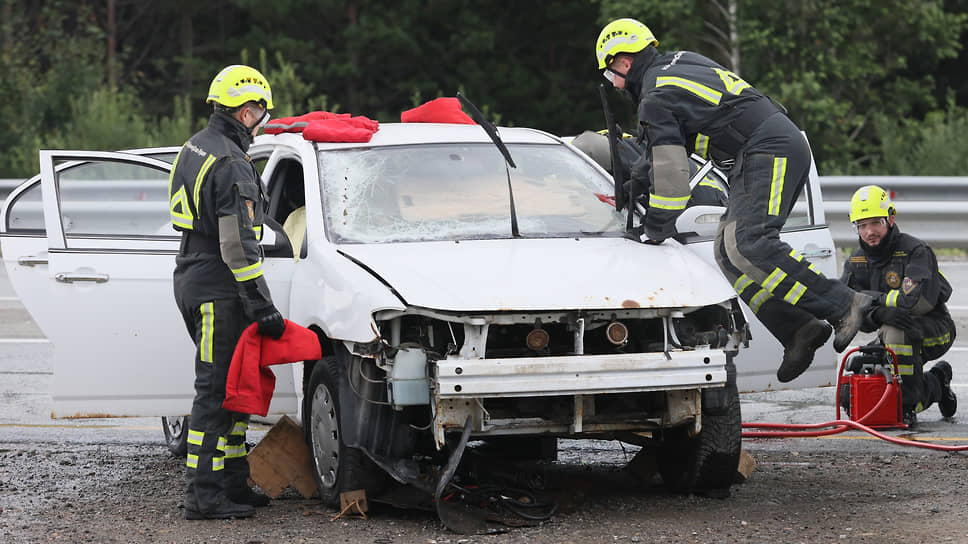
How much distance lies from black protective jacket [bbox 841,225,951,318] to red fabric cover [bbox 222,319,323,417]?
329cm

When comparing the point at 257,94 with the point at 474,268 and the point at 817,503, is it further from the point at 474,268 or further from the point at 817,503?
the point at 817,503

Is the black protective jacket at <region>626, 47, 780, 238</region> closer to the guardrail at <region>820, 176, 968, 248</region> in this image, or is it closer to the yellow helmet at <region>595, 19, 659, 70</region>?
the yellow helmet at <region>595, 19, 659, 70</region>

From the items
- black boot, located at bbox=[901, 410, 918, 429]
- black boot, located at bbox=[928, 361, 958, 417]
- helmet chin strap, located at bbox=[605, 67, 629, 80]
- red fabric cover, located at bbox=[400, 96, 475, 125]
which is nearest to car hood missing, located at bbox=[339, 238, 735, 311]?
helmet chin strap, located at bbox=[605, 67, 629, 80]

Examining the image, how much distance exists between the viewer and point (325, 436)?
5945 millimetres

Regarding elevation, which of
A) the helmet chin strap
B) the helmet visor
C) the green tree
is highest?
the green tree

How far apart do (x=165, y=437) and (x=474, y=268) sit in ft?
9.59

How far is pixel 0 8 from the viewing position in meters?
30.2

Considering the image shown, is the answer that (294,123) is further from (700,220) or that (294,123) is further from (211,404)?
(700,220)

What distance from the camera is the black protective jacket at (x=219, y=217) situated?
19.2ft

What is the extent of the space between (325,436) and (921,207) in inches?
376

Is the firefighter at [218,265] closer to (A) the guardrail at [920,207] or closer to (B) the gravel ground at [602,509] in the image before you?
(B) the gravel ground at [602,509]

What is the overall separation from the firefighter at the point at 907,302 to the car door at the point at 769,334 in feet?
1.89

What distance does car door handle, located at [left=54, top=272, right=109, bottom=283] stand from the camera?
6.52 m

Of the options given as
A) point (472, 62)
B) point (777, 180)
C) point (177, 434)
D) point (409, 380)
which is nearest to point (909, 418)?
point (777, 180)
